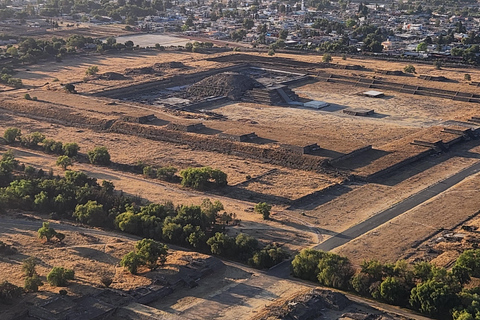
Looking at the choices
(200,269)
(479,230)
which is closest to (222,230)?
(200,269)

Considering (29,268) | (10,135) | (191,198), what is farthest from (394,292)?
(10,135)

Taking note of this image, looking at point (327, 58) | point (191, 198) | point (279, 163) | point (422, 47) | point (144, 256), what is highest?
point (422, 47)

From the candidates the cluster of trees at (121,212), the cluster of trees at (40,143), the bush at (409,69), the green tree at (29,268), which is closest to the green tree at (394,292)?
the cluster of trees at (121,212)

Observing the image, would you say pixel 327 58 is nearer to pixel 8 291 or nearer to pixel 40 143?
pixel 40 143

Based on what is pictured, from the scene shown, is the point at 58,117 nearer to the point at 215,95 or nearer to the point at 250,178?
the point at 215,95

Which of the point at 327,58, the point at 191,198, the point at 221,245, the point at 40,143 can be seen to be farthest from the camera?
the point at 327,58

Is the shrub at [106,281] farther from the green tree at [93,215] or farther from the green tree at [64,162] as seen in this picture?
the green tree at [64,162]
